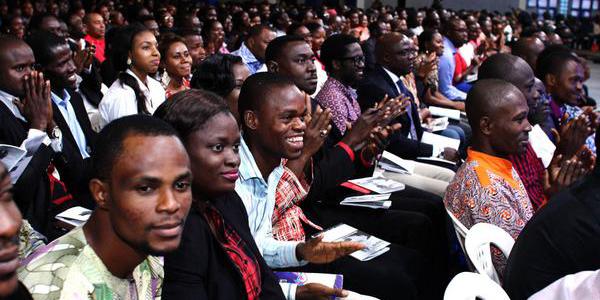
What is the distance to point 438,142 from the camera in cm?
400

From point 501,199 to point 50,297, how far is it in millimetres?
1646

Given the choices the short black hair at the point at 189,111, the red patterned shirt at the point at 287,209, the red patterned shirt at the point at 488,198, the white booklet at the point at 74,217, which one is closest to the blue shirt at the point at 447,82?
the red patterned shirt at the point at 488,198

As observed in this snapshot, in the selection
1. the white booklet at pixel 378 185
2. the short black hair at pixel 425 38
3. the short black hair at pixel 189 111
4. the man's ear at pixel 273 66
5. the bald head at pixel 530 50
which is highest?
the short black hair at pixel 189 111

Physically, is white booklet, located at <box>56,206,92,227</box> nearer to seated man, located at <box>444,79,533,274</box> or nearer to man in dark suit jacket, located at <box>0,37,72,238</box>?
man in dark suit jacket, located at <box>0,37,72,238</box>

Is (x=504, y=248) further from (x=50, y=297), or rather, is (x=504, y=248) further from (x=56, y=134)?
(x=56, y=134)

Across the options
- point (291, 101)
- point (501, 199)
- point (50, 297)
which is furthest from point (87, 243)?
point (501, 199)

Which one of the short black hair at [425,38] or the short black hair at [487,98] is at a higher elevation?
the short black hair at [487,98]

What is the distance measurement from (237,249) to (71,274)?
523 mm

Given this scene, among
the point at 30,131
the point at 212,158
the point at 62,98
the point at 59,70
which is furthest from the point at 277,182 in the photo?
the point at 59,70

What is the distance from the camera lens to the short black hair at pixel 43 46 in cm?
321

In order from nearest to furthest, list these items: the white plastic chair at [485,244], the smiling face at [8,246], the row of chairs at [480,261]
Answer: the smiling face at [8,246] < the row of chairs at [480,261] < the white plastic chair at [485,244]

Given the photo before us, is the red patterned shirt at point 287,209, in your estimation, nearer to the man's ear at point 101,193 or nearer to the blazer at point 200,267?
the blazer at point 200,267

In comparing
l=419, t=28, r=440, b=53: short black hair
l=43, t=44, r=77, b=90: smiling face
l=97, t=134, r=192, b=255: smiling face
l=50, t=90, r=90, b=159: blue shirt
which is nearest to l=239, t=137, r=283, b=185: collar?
l=97, t=134, r=192, b=255: smiling face

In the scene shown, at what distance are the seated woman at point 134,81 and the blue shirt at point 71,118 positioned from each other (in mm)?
215
